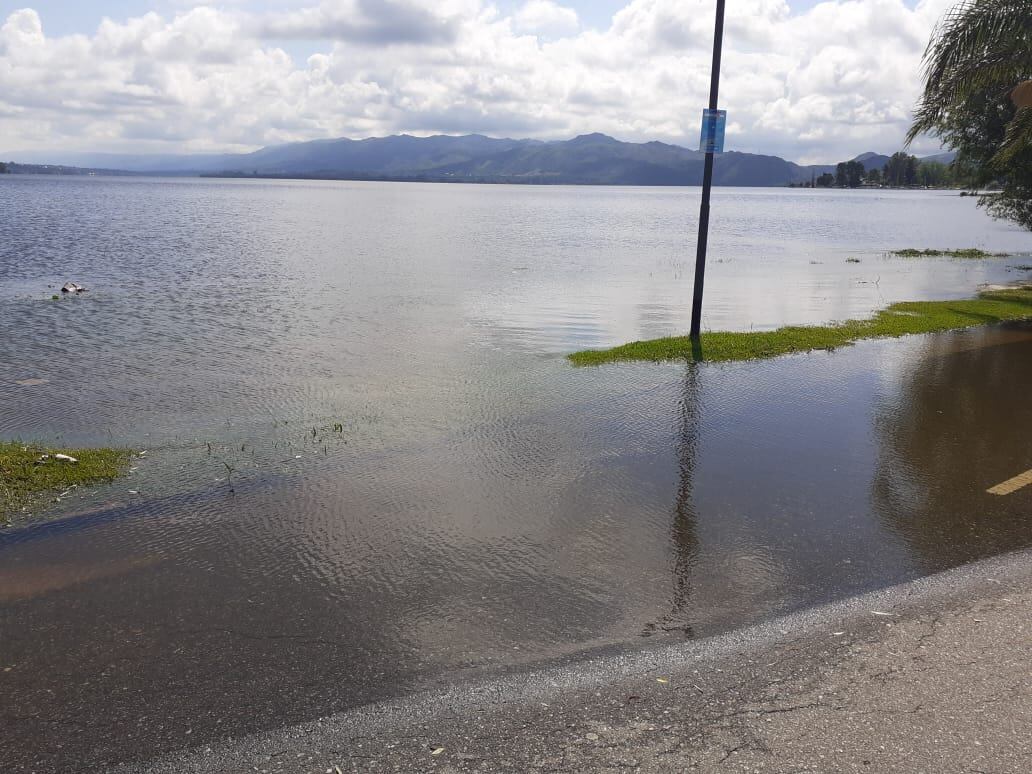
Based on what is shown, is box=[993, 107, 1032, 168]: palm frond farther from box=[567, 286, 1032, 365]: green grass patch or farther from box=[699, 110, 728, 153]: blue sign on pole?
box=[699, 110, 728, 153]: blue sign on pole

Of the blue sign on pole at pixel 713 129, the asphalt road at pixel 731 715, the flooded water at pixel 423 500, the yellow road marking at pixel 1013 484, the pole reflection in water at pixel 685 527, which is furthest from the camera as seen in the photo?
the blue sign on pole at pixel 713 129

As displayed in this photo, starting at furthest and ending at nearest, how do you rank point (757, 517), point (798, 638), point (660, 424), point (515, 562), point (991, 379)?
1. point (991, 379)
2. point (660, 424)
3. point (757, 517)
4. point (515, 562)
5. point (798, 638)

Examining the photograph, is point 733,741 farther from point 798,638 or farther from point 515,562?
point 515,562

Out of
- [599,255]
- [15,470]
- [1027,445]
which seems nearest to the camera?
[15,470]

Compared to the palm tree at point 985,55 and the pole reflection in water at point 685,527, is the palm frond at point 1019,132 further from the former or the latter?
the pole reflection in water at point 685,527

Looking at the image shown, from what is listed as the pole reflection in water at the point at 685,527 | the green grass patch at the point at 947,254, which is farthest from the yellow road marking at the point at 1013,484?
the green grass patch at the point at 947,254

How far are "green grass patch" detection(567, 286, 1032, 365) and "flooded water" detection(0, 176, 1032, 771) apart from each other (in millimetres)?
964

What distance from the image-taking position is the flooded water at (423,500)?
557 cm

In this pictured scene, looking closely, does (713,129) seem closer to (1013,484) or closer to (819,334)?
(819,334)

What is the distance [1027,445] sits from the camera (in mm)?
10555

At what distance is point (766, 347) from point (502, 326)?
6920 mm

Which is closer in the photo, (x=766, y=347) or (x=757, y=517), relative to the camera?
(x=757, y=517)

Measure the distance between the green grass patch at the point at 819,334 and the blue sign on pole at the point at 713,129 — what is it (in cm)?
407

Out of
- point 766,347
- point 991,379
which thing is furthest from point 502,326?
point 991,379
